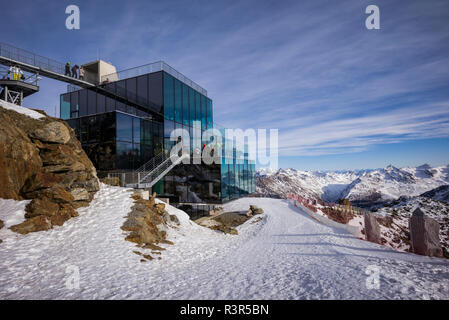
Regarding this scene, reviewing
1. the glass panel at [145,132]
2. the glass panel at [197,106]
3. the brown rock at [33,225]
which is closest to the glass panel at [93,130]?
the glass panel at [145,132]

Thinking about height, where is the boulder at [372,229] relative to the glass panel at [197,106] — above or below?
below

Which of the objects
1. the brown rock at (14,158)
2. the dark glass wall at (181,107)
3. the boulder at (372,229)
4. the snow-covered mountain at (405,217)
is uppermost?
the dark glass wall at (181,107)

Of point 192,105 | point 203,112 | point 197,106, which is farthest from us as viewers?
point 203,112

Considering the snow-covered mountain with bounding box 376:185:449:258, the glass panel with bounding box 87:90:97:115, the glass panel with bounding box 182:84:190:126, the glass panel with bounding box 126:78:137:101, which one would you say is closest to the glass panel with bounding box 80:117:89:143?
the glass panel with bounding box 126:78:137:101

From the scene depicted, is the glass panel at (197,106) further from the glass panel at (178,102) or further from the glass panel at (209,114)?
the glass panel at (178,102)

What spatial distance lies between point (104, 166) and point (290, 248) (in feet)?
48.2

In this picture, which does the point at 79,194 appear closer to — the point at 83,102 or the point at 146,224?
the point at 146,224

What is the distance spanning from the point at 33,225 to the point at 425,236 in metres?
14.2

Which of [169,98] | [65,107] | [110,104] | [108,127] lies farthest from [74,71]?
[169,98]

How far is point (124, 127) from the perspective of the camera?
624 inches

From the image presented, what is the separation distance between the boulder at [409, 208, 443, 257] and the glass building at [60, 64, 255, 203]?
13998mm

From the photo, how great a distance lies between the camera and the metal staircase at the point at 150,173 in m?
13.8

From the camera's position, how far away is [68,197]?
852 centimetres
